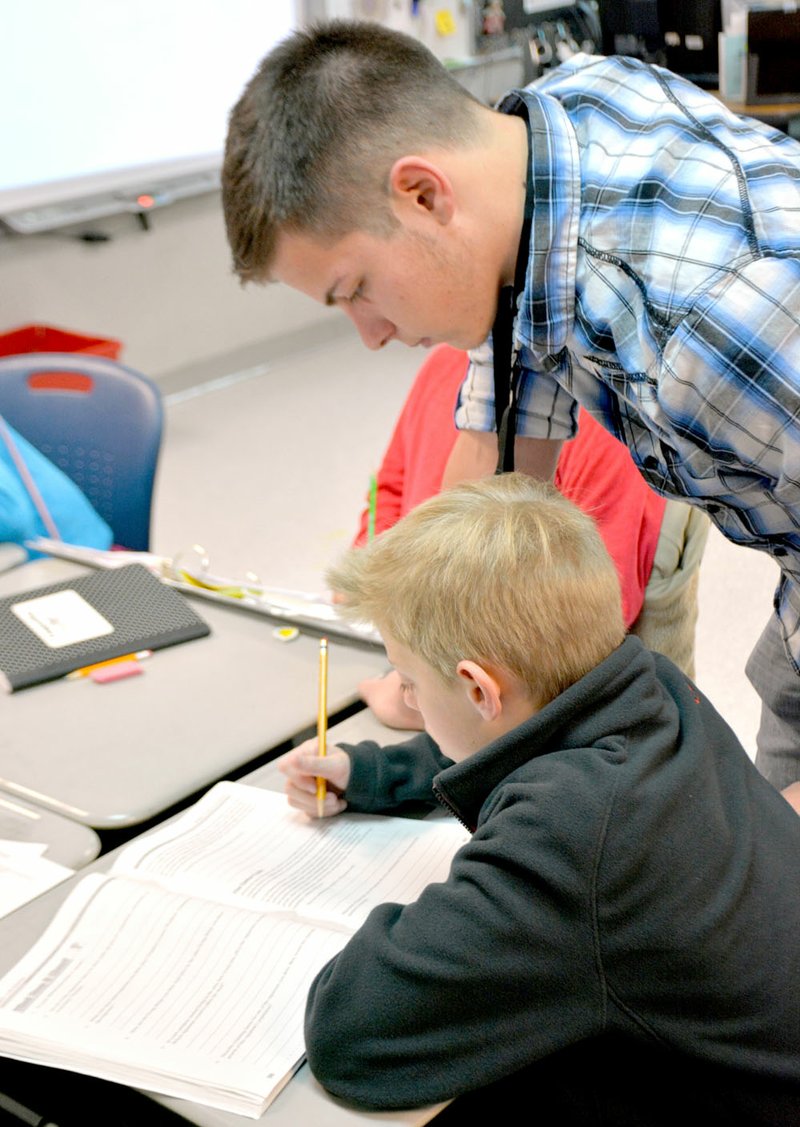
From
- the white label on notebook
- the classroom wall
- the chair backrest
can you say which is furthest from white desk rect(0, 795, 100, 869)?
the classroom wall

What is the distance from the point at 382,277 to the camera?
47.0 inches

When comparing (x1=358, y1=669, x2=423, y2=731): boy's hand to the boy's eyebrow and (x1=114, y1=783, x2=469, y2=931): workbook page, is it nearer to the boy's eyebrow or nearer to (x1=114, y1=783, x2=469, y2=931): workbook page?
(x1=114, y1=783, x2=469, y2=931): workbook page

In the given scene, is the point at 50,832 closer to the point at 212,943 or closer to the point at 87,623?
the point at 212,943

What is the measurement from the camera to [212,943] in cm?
109

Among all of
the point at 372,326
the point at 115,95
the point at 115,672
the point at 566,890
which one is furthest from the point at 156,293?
the point at 566,890

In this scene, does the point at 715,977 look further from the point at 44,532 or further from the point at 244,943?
the point at 44,532

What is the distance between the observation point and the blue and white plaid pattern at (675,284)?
1.03m

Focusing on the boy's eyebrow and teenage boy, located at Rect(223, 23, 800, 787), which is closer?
teenage boy, located at Rect(223, 23, 800, 787)

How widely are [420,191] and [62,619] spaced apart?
819 mm

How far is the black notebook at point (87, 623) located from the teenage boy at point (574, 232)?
0.58m

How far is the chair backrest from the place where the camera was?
2320mm

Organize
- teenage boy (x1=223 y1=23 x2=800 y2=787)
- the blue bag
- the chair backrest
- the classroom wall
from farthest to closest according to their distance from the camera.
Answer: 1. the classroom wall
2. the chair backrest
3. the blue bag
4. teenage boy (x1=223 y1=23 x2=800 y2=787)

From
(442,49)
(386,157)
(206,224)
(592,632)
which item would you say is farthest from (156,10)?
(592,632)

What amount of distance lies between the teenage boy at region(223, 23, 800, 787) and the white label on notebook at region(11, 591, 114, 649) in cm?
62
